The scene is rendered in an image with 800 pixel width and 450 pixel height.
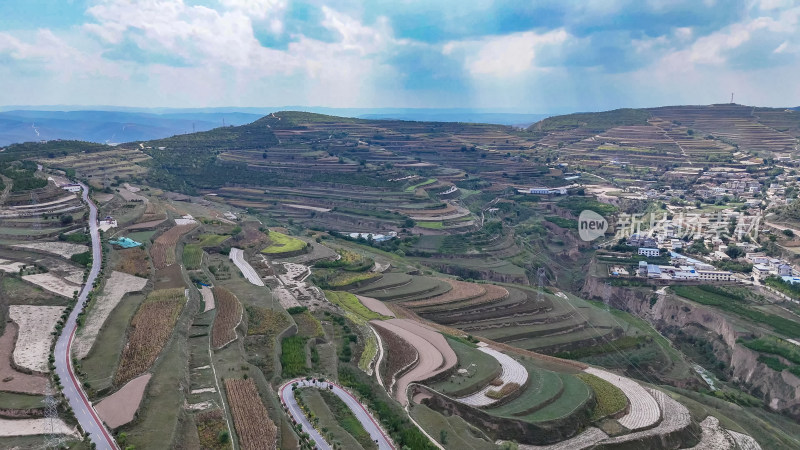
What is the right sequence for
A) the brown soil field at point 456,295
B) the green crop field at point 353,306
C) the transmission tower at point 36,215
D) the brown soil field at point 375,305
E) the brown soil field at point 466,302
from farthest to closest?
the transmission tower at point 36,215, the brown soil field at point 456,295, the brown soil field at point 466,302, the brown soil field at point 375,305, the green crop field at point 353,306

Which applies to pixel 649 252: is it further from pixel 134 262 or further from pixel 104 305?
pixel 104 305

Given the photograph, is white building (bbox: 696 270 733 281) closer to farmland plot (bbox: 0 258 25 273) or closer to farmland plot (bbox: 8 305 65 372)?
farmland plot (bbox: 8 305 65 372)

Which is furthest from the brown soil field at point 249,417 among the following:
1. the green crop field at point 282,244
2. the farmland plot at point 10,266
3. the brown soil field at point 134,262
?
the green crop field at point 282,244

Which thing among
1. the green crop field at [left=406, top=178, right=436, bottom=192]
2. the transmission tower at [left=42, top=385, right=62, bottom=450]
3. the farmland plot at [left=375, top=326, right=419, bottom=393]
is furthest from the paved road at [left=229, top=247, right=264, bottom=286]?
the green crop field at [left=406, top=178, right=436, bottom=192]

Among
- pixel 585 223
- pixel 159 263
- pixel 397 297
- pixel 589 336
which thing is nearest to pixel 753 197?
pixel 585 223

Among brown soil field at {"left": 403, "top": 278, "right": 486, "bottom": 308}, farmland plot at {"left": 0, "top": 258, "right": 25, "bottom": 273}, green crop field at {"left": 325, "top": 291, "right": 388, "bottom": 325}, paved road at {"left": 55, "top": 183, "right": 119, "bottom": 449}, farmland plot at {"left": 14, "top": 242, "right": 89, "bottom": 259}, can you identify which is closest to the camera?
paved road at {"left": 55, "top": 183, "right": 119, "bottom": 449}

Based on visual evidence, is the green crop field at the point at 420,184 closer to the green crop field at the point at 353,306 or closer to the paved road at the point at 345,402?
the green crop field at the point at 353,306
